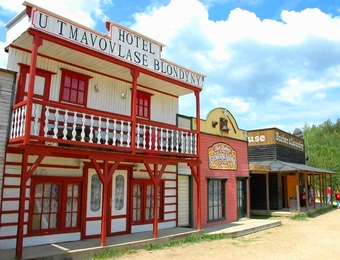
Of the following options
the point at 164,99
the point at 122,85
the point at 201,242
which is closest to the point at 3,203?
the point at 122,85

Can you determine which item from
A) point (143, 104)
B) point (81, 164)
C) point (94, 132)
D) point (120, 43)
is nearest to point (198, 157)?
point (143, 104)

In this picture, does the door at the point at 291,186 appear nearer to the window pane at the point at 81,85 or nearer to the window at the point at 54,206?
the window at the point at 54,206

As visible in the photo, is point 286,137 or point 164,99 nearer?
point 164,99

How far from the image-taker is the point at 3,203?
809cm

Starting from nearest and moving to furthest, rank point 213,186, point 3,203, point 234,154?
point 3,203, point 213,186, point 234,154

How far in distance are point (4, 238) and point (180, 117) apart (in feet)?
25.6

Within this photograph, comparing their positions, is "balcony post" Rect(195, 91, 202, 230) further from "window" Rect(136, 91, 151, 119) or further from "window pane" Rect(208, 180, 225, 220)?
"window pane" Rect(208, 180, 225, 220)

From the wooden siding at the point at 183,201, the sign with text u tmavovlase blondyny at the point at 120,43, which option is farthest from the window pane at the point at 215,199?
the sign with text u tmavovlase blondyny at the point at 120,43

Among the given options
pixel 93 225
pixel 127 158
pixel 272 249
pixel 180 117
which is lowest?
pixel 272 249

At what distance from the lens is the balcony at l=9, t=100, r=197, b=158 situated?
25.1 feet

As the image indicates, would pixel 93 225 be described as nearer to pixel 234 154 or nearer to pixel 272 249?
pixel 272 249

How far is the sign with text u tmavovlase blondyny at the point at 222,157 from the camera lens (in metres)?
14.3

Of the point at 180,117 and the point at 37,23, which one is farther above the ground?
the point at 37,23

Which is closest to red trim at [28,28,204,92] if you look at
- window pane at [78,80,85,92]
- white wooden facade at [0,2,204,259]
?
white wooden facade at [0,2,204,259]
